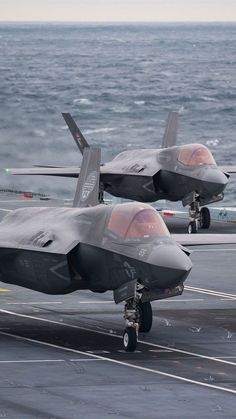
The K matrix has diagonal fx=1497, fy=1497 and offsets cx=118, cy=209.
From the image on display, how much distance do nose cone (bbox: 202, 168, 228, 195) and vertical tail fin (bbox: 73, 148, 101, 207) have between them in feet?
63.9

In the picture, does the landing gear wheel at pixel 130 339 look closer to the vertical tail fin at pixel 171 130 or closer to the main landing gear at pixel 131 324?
the main landing gear at pixel 131 324

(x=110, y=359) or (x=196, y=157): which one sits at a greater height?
(x=110, y=359)

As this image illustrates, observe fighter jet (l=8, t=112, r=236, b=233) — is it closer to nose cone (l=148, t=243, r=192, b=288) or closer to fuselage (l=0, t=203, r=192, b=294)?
fuselage (l=0, t=203, r=192, b=294)

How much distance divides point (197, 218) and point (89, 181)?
2102cm

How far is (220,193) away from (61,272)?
24.6 m

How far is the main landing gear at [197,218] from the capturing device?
56719 mm

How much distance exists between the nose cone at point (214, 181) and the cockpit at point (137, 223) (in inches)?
939

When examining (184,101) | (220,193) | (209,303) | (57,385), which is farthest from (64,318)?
(184,101)

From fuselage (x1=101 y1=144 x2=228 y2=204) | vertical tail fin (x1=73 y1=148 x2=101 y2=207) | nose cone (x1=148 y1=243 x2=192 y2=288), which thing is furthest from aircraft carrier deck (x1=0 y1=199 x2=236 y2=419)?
fuselage (x1=101 y1=144 x2=228 y2=204)

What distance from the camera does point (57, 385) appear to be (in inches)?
1099

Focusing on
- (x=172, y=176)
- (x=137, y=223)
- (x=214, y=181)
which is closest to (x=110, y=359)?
(x=137, y=223)

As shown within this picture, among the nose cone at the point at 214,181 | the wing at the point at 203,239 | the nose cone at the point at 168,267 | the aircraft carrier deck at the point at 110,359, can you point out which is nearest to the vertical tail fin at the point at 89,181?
the wing at the point at 203,239

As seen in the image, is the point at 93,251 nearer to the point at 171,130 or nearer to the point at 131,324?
the point at 131,324

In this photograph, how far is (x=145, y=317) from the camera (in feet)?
112
